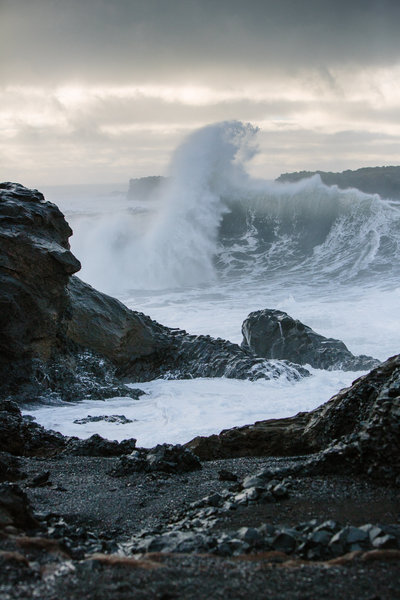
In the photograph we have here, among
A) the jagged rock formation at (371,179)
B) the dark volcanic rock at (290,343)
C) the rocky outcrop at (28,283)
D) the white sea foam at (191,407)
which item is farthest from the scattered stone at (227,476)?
the jagged rock formation at (371,179)

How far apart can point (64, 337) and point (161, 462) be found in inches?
215

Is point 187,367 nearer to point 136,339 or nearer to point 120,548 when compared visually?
point 136,339

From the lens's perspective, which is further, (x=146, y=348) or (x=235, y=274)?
(x=235, y=274)

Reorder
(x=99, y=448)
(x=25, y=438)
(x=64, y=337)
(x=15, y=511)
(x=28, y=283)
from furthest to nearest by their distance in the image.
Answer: (x=64, y=337) → (x=28, y=283) → (x=25, y=438) → (x=99, y=448) → (x=15, y=511)

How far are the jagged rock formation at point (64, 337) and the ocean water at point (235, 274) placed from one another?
1.86 ft

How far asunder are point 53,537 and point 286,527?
45.5 inches

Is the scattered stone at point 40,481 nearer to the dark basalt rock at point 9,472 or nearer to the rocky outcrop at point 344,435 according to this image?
the dark basalt rock at point 9,472

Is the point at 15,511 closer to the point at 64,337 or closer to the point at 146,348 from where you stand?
the point at 64,337

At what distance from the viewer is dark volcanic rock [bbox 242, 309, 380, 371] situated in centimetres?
1134

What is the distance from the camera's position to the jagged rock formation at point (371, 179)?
5116 centimetres

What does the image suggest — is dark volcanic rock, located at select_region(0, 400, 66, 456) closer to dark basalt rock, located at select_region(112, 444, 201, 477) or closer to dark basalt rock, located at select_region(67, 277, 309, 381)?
dark basalt rock, located at select_region(112, 444, 201, 477)

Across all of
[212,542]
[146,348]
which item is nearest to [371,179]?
[146,348]

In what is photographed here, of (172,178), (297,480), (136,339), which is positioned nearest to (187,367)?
(136,339)

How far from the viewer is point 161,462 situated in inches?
179
